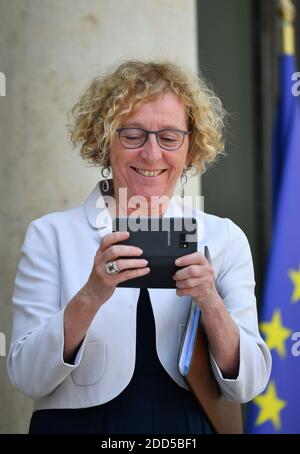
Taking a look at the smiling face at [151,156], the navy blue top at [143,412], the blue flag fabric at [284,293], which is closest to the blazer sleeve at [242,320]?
the navy blue top at [143,412]

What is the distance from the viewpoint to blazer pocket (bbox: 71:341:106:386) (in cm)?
200

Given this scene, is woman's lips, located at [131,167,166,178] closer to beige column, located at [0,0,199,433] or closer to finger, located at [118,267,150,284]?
finger, located at [118,267,150,284]

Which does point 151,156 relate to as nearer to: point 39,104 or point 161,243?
point 161,243

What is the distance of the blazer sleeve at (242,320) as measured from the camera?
1970 mm

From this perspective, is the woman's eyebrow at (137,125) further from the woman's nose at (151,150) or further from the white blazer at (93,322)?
the white blazer at (93,322)

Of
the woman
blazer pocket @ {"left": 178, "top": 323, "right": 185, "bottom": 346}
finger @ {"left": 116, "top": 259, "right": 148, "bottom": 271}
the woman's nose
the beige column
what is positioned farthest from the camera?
the beige column

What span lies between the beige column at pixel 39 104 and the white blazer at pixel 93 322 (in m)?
1.01

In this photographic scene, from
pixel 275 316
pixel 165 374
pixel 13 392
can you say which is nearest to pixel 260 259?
pixel 275 316

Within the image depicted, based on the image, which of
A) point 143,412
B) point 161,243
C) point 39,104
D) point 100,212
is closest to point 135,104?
point 100,212

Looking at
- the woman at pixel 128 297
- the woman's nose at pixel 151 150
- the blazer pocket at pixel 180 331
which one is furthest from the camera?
the woman's nose at pixel 151 150

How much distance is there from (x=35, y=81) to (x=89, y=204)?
3.72 ft

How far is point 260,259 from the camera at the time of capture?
4238 millimetres

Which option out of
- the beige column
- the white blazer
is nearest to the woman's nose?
the white blazer

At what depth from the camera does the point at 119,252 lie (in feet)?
5.79
